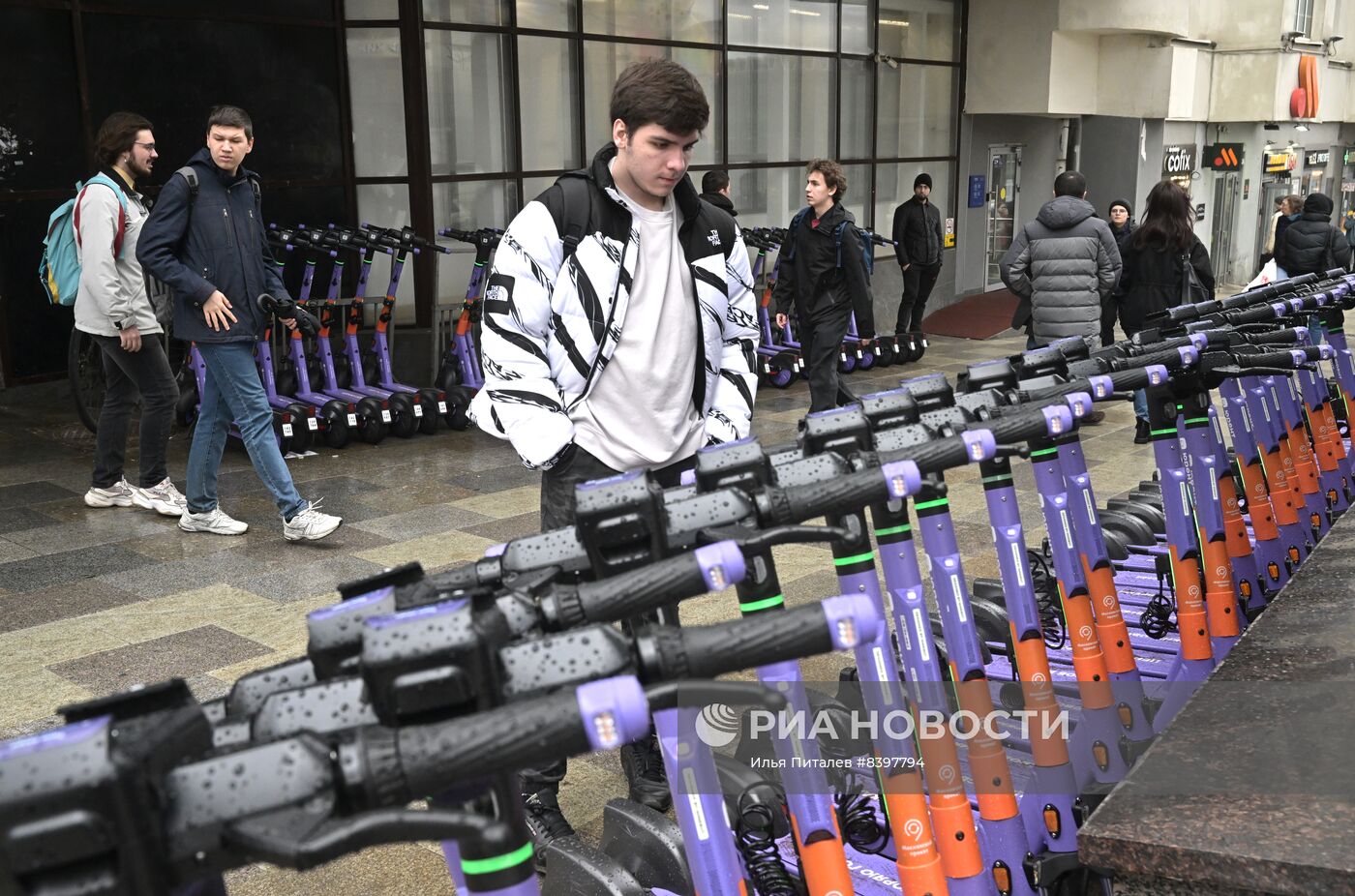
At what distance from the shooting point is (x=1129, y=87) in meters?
18.2

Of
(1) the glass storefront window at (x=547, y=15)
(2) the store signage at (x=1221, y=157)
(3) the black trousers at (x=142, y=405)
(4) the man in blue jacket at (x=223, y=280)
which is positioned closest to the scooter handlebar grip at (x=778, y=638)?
(4) the man in blue jacket at (x=223, y=280)

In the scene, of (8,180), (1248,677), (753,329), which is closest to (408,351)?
(8,180)

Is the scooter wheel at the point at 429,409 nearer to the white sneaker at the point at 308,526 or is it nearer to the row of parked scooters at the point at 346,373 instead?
the row of parked scooters at the point at 346,373

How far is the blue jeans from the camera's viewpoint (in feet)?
20.9

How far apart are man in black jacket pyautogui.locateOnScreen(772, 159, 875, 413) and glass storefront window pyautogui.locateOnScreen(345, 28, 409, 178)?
3702 millimetres

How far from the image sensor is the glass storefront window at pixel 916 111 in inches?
642

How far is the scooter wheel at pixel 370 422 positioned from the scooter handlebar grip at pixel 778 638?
806 cm

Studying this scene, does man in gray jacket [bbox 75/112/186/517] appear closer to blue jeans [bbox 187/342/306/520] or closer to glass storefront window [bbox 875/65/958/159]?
blue jeans [bbox 187/342/306/520]

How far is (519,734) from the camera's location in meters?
1.33

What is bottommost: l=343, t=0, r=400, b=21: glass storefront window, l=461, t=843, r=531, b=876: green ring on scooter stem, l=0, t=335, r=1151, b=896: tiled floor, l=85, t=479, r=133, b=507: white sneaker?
l=0, t=335, r=1151, b=896: tiled floor

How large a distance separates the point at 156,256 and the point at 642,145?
12.8ft

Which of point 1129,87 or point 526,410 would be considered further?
point 1129,87

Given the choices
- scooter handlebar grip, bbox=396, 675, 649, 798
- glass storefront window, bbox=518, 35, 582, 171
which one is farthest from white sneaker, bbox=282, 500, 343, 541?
glass storefront window, bbox=518, 35, 582, 171

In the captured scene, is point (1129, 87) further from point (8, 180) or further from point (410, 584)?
point (410, 584)
